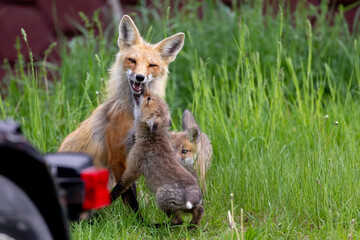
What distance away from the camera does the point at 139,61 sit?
183 inches

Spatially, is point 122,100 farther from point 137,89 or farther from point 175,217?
point 175,217

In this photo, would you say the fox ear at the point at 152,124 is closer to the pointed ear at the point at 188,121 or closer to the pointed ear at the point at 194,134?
the pointed ear at the point at 194,134

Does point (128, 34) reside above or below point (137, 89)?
above

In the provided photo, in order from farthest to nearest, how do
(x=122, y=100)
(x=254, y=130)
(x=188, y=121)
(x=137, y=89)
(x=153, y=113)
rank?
(x=188, y=121)
(x=254, y=130)
(x=122, y=100)
(x=137, y=89)
(x=153, y=113)

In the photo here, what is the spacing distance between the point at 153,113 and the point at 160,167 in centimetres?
44

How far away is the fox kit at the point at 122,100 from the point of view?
443 centimetres

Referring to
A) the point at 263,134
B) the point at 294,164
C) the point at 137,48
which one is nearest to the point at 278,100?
the point at 263,134

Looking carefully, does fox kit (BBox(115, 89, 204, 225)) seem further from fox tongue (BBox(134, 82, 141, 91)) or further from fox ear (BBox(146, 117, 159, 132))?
fox tongue (BBox(134, 82, 141, 91))

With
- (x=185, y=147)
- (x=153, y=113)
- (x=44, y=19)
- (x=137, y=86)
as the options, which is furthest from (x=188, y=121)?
(x=44, y=19)

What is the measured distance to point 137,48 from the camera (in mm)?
4809

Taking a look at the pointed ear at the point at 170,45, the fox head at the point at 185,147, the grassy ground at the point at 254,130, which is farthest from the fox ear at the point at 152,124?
the pointed ear at the point at 170,45

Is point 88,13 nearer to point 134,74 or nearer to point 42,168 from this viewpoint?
point 134,74

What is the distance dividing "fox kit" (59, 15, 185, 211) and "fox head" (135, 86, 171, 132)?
23cm

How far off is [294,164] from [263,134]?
1.96ft
